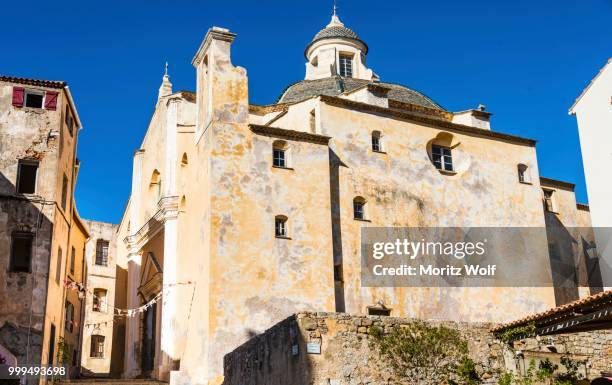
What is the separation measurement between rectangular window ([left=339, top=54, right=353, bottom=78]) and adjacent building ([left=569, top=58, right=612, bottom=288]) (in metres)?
15.4

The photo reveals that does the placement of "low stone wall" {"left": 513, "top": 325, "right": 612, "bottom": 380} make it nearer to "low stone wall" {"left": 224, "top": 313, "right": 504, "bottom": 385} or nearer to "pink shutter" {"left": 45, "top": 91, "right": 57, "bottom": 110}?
"low stone wall" {"left": 224, "top": 313, "right": 504, "bottom": 385}

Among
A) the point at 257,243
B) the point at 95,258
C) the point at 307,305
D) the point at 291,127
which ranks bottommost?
the point at 307,305

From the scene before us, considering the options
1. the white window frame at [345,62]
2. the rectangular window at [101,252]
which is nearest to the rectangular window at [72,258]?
the rectangular window at [101,252]

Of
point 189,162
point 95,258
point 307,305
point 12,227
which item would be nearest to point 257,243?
point 307,305

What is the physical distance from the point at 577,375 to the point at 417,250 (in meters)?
14.6

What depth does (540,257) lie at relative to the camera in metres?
35.8

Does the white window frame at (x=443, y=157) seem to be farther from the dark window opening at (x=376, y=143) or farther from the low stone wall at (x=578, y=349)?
the low stone wall at (x=578, y=349)

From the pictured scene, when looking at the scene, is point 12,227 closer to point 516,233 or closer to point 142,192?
point 142,192

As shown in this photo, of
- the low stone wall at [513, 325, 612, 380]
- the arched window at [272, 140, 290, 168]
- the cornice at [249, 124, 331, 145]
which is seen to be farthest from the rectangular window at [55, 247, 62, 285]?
the low stone wall at [513, 325, 612, 380]

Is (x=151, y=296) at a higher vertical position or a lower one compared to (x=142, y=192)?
lower

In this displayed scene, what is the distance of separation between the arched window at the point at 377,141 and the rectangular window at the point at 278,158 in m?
4.61

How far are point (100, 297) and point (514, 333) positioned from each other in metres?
34.2

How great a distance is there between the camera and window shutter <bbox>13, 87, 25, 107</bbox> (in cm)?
3036

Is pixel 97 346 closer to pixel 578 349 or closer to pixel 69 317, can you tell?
pixel 69 317
